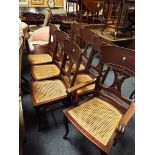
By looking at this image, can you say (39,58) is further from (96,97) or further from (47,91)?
(96,97)

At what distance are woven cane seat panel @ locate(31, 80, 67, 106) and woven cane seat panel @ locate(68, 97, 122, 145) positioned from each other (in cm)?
25

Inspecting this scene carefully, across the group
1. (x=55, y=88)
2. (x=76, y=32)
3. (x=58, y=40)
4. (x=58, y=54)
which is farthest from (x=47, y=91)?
(x=76, y=32)

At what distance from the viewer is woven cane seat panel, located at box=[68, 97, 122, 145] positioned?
1243mm

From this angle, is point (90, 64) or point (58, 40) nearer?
point (90, 64)

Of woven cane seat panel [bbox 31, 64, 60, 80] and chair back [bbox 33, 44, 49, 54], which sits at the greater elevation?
chair back [bbox 33, 44, 49, 54]

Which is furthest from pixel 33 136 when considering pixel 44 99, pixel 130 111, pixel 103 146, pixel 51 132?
pixel 130 111

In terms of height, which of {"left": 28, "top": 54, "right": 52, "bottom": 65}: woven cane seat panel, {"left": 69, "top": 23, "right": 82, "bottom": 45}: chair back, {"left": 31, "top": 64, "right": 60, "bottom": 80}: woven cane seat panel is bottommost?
{"left": 31, "top": 64, "right": 60, "bottom": 80}: woven cane seat panel

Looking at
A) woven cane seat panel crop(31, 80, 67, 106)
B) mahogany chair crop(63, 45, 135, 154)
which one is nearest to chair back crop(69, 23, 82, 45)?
woven cane seat panel crop(31, 80, 67, 106)

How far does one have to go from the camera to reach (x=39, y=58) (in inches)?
97.7

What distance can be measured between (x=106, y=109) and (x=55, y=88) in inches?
22.5

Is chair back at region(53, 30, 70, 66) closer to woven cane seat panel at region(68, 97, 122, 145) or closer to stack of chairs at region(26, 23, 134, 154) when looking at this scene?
stack of chairs at region(26, 23, 134, 154)

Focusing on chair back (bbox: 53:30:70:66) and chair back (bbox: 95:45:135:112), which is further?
chair back (bbox: 53:30:70:66)
